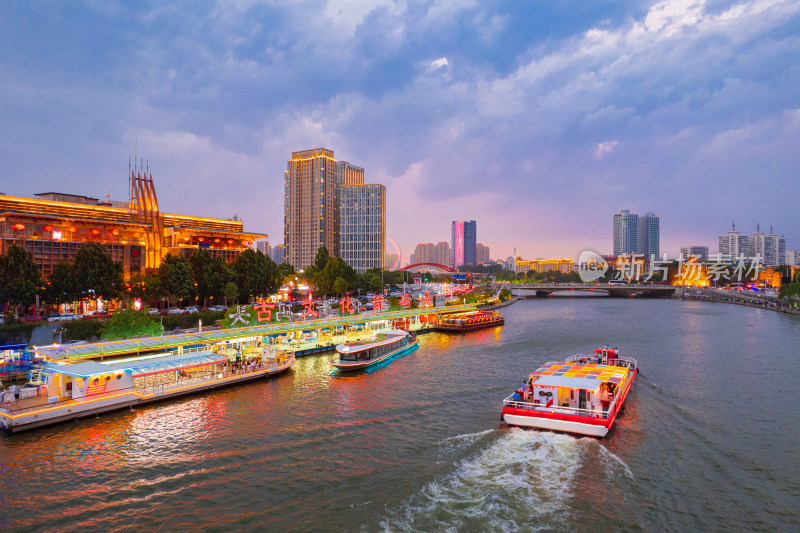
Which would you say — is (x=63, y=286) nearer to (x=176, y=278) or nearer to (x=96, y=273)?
(x=96, y=273)

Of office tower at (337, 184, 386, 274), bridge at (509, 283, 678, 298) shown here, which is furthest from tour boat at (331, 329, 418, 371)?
office tower at (337, 184, 386, 274)

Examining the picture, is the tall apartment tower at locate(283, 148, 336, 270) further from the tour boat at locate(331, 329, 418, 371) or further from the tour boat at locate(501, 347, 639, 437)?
the tour boat at locate(501, 347, 639, 437)

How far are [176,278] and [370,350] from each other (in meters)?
33.8

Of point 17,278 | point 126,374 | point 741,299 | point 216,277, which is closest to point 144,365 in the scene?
point 126,374

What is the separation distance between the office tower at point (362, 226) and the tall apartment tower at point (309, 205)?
585 centimetres

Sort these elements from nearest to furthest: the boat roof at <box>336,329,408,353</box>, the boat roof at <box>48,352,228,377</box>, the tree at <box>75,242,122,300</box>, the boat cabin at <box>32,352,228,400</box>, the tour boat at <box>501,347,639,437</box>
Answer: the tour boat at <box>501,347,639,437</box> → the boat cabin at <box>32,352,228,400</box> → the boat roof at <box>48,352,228,377</box> → the boat roof at <box>336,329,408,353</box> → the tree at <box>75,242,122,300</box>

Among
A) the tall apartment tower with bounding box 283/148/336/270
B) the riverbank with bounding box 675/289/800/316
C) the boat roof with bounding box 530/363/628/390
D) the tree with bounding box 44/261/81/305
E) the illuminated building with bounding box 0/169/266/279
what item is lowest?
the riverbank with bounding box 675/289/800/316

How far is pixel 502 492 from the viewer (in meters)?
16.5

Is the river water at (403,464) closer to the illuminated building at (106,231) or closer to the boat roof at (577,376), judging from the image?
the boat roof at (577,376)

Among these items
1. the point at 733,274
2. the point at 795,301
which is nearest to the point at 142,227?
the point at 795,301

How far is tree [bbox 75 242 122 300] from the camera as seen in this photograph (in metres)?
53.3

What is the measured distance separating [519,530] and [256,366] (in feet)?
78.6

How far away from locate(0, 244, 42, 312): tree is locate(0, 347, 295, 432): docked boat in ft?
87.8

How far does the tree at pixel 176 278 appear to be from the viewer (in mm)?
58812
